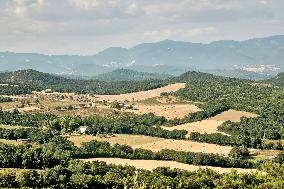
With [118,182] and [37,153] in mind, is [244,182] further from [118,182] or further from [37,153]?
[37,153]

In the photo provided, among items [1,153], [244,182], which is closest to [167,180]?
[244,182]

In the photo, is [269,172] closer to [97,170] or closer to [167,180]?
[167,180]

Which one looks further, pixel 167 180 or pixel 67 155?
pixel 67 155

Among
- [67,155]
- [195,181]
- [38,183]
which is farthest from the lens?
Answer: [67,155]

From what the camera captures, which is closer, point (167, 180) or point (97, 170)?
point (167, 180)

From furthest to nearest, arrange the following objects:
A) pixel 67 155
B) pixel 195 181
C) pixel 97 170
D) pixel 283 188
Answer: pixel 67 155 < pixel 97 170 < pixel 195 181 < pixel 283 188

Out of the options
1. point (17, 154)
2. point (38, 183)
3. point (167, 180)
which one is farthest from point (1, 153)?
point (167, 180)

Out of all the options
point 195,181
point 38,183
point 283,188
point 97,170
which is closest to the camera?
point 283,188
